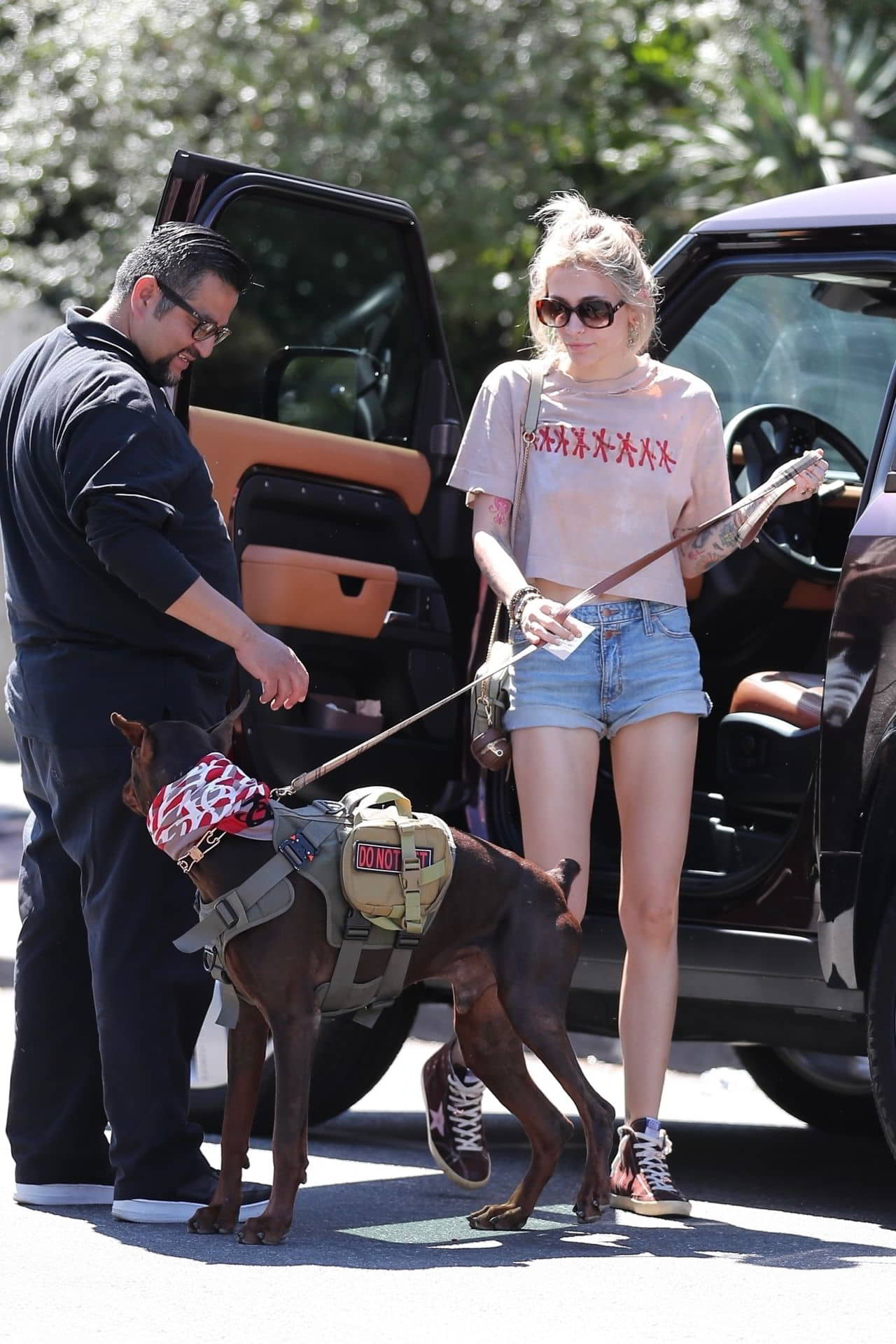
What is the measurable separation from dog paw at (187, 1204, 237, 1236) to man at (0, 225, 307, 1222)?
121mm

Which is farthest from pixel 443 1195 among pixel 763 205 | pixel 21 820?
pixel 21 820

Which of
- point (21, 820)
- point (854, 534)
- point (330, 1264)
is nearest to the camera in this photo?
point (330, 1264)

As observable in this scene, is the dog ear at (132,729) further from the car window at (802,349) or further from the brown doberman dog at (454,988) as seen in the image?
the car window at (802,349)

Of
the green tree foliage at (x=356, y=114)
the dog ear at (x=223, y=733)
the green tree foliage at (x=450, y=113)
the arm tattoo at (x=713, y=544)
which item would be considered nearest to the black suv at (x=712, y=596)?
the arm tattoo at (x=713, y=544)

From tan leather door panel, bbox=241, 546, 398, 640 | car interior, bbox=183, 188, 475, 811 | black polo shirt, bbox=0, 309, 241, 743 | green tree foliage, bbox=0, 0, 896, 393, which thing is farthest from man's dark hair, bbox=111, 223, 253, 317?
green tree foliage, bbox=0, 0, 896, 393

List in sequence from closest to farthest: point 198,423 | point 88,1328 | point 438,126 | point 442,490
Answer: point 88,1328, point 198,423, point 442,490, point 438,126

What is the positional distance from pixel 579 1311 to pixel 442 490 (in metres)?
2.38

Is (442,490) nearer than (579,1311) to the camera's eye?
No

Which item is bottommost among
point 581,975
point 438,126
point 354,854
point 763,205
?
point 581,975

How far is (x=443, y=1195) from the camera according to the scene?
4727mm

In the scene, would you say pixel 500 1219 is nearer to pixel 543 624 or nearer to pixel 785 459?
pixel 543 624

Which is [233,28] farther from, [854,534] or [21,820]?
[854,534]

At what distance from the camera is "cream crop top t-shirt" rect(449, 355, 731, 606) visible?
4387 mm

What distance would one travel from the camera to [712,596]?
5.30 meters
